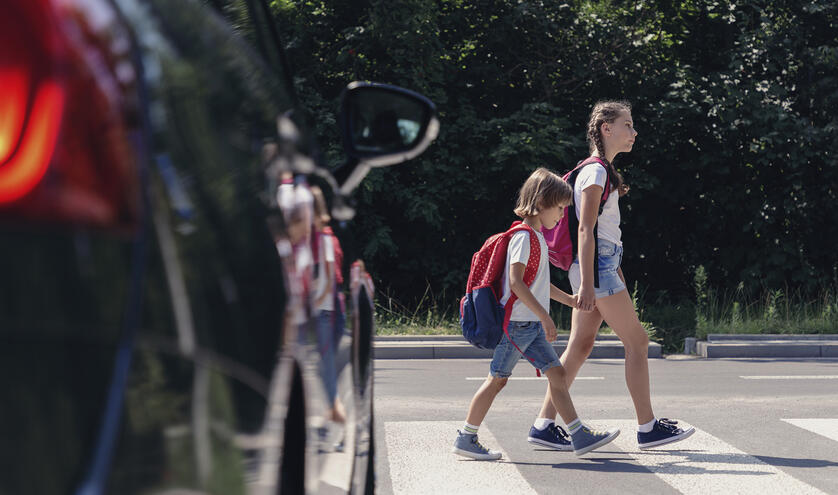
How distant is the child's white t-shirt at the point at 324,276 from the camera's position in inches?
75.0

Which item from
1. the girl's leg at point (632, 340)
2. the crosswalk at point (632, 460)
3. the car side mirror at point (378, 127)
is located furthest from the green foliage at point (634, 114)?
the car side mirror at point (378, 127)

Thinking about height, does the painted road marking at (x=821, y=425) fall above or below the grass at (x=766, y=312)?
below

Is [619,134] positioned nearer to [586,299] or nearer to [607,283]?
[607,283]

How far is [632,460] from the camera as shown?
5.57 metres

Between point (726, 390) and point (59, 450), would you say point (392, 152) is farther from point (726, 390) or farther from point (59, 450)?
point (726, 390)

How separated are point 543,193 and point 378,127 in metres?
2.87

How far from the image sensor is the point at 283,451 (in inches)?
60.6

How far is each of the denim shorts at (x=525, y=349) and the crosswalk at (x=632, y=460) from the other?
52cm

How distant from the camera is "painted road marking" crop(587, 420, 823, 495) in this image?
4.86m

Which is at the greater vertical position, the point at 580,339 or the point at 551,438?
the point at 580,339

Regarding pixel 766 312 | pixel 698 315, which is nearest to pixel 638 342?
pixel 698 315

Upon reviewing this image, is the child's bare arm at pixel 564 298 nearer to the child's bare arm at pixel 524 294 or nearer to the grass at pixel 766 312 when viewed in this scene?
the child's bare arm at pixel 524 294

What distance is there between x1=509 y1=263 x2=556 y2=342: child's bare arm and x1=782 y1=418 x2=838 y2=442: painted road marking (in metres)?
2.09

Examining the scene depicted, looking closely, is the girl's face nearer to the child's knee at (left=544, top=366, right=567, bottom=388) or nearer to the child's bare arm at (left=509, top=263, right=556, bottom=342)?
the child's bare arm at (left=509, top=263, right=556, bottom=342)
